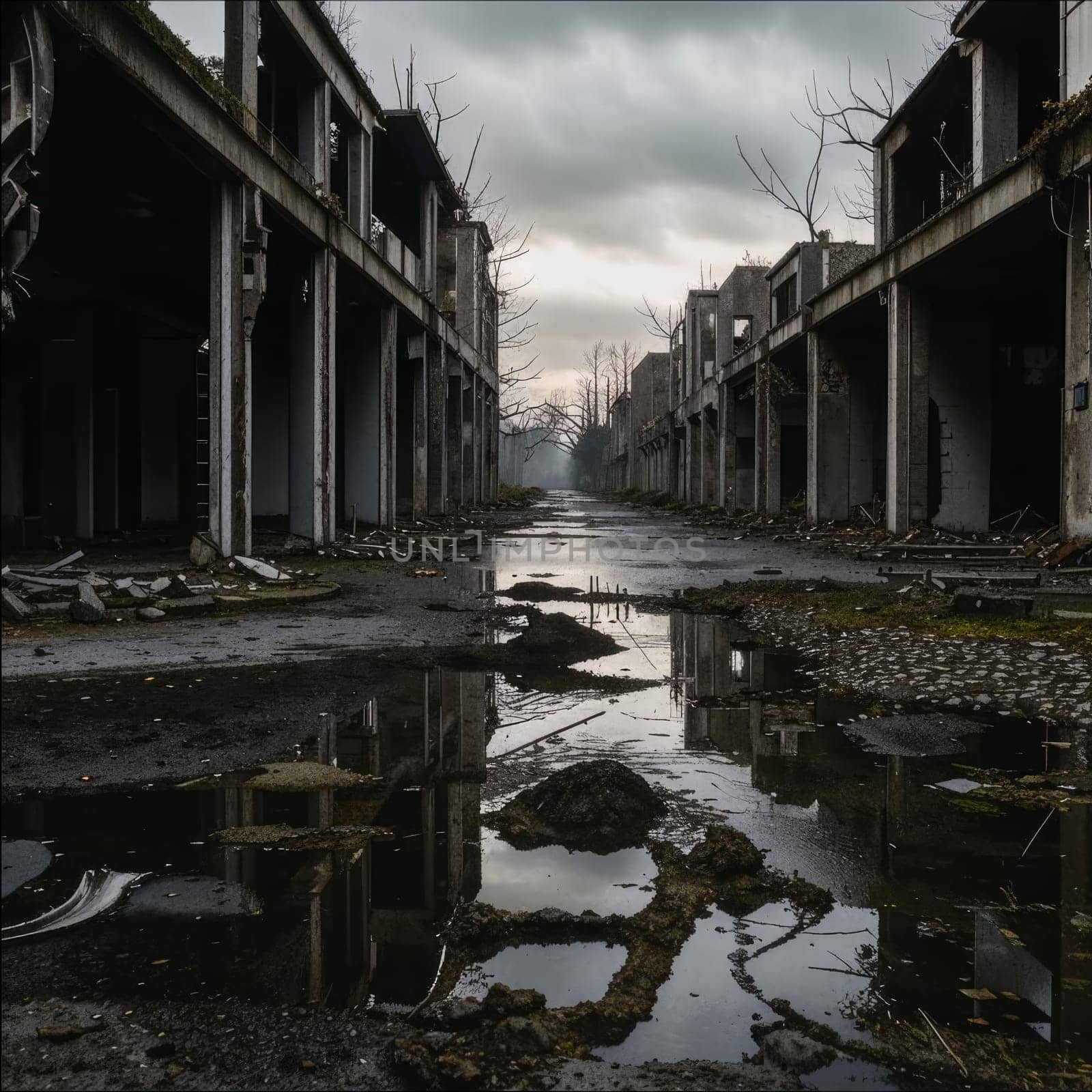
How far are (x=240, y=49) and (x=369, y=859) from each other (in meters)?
11.3

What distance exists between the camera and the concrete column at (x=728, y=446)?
105ft

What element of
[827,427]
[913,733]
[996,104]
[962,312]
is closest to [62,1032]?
[913,733]

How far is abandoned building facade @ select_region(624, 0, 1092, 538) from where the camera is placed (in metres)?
11.2

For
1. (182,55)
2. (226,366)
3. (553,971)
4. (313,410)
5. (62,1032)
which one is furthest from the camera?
(313,410)

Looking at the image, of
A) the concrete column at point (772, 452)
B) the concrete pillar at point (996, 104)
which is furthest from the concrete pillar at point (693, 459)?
the concrete pillar at point (996, 104)

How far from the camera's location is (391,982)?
7.08ft

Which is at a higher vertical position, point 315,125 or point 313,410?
point 315,125

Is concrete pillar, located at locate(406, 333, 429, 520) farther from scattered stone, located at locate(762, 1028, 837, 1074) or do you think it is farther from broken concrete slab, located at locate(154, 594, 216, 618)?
scattered stone, located at locate(762, 1028, 837, 1074)

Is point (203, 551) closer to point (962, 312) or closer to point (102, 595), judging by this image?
point (102, 595)

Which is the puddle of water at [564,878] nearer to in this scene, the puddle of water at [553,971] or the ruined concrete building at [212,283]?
the puddle of water at [553,971]

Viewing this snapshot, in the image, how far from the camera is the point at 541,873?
112 inches

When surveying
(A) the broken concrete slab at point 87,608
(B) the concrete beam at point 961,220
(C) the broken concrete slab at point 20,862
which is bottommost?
(C) the broken concrete slab at point 20,862

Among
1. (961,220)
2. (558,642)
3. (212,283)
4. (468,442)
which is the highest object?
(961,220)

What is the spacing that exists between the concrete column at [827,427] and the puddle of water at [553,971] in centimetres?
2029
